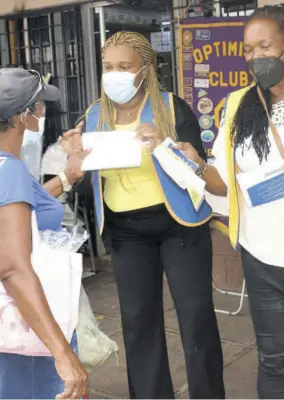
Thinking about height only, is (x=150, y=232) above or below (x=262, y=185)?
below

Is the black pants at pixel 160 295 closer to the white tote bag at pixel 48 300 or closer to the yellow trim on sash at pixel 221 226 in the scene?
the white tote bag at pixel 48 300

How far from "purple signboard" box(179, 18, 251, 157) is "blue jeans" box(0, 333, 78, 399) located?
2.95 meters

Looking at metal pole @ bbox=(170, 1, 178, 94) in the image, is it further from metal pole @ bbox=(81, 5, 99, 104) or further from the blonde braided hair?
the blonde braided hair

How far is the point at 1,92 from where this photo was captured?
1.95 meters

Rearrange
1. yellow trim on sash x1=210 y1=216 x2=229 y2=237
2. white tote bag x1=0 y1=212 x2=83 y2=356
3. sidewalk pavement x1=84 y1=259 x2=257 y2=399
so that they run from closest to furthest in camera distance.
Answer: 1. white tote bag x1=0 y1=212 x2=83 y2=356
2. sidewalk pavement x1=84 y1=259 x2=257 y2=399
3. yellow trim on sash x1=210 y1=216 x2=229 y2=237

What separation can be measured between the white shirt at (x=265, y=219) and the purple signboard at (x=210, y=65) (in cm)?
222

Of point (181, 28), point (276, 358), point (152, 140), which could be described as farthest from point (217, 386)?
point (181, 28)

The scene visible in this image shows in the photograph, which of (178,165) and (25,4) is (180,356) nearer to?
(178,165)

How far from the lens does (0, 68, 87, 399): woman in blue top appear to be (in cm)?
178

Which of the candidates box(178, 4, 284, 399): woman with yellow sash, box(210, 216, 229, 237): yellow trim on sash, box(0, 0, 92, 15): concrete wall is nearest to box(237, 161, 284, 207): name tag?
box(178, 4, 284, 399): woman with yellow sash

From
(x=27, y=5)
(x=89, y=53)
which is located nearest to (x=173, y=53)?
(x=89, y=53)

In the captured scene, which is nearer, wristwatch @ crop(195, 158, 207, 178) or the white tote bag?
the white tote bag

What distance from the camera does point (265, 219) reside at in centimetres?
241

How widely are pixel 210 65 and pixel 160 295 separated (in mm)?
2220
